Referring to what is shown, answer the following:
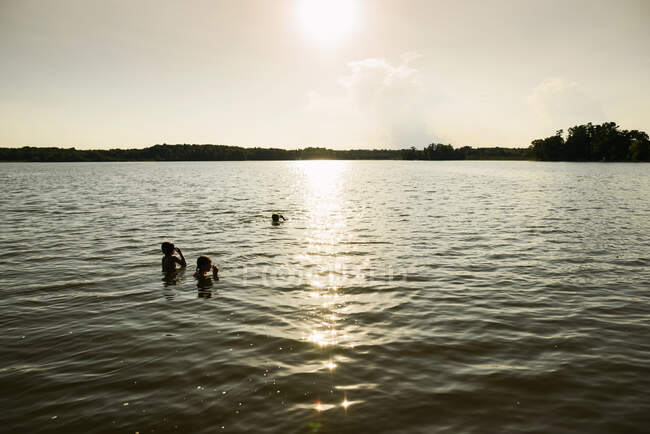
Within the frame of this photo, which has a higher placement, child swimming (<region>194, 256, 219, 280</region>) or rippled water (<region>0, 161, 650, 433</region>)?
child swimming (<region>194, 256, 219, 280</region>)

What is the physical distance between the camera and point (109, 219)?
1146 inches

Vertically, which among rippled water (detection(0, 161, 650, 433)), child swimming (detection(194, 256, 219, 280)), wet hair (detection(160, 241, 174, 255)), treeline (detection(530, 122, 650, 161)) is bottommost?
rippled water (detection(0, 161, 650, 433))

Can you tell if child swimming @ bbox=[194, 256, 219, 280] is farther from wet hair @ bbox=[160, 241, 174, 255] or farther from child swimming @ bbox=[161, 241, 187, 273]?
wet hair @ bbox=[160, 241, 174, 255]

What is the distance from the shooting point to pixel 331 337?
9.50 meters

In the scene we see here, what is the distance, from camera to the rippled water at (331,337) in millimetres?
6590

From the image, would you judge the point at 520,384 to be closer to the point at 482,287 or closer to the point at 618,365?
the point at 618,365

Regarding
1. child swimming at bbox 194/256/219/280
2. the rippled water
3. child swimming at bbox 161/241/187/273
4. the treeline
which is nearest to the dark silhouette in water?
child swimming at bbox 194/256/219/280

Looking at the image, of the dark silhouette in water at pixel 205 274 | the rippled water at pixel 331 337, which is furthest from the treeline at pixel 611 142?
the dark silhouette in water at pixel 205 274

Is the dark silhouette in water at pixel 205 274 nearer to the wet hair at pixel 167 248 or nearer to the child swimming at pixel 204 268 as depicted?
the child swimming at pixel 204 268

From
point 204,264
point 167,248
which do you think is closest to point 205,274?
point 204,264

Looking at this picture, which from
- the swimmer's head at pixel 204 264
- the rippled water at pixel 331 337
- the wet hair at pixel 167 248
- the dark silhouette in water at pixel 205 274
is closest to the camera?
the rippled water at pixel 331 337

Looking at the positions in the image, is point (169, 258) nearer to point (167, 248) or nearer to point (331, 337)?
point (167, 248)

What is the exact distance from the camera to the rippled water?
6590 mm

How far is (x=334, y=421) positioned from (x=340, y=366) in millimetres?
1782
